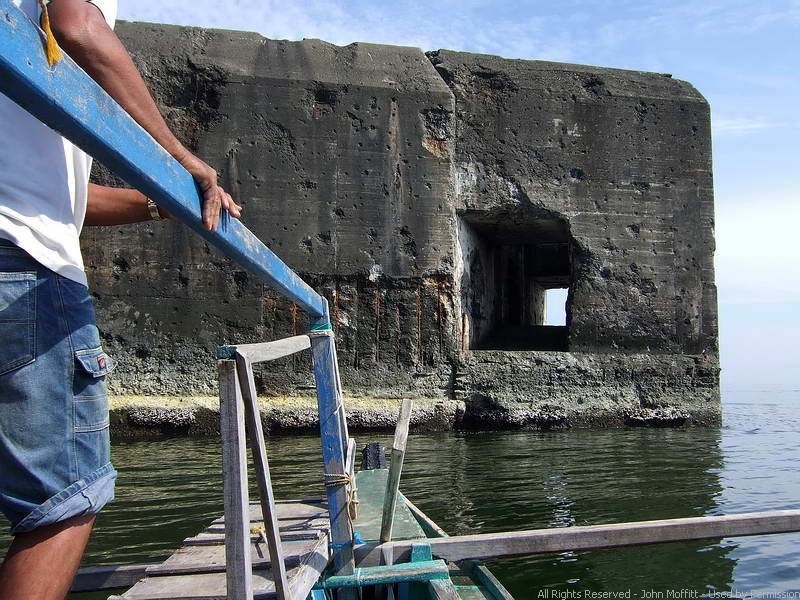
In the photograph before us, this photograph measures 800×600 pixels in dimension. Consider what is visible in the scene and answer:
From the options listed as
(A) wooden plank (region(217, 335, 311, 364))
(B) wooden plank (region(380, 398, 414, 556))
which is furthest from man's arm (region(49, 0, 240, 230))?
(B) wooden plank (region(380, 398, 414, 556))

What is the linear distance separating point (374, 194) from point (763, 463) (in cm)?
452

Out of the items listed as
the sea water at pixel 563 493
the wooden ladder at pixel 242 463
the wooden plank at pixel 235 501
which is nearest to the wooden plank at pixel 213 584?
the wooden ladder at pixel 242 463

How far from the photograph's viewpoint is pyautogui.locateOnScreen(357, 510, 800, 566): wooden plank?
108 inches

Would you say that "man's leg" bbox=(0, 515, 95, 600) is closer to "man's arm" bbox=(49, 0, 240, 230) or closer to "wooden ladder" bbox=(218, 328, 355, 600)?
"wooden ladder" bbox=(218, 328, 355, 600)

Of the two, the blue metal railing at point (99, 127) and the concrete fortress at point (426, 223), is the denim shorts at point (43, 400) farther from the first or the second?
the concrete fortress at point (426, 223)

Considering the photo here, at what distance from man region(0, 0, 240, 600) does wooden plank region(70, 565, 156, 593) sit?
130 centimetres

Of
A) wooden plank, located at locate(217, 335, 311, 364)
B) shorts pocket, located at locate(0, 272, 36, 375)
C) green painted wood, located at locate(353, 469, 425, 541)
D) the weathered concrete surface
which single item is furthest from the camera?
the weathered concrete surface

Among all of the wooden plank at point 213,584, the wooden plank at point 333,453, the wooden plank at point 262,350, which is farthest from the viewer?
the wooden plank at point 333,453

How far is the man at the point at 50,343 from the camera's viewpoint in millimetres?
1251

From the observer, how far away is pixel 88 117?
3.34 feet

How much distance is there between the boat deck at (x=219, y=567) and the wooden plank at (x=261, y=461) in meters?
0.22

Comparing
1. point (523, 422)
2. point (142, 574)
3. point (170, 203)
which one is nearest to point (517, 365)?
point (523, 422)

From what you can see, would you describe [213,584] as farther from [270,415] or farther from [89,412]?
[270,415]

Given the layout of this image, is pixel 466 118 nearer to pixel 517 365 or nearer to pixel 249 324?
pixel 517 365
